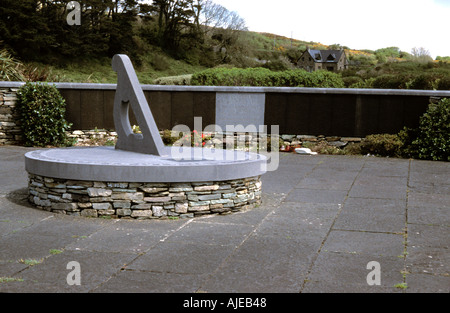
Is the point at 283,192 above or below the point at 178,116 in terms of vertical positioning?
below

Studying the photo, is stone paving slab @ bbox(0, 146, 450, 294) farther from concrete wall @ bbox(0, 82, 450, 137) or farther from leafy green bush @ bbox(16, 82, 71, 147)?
leafy green bush @ bbox(16, 82, 71, 147)

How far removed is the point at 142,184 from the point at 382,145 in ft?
24.6

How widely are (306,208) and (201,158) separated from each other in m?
1.65

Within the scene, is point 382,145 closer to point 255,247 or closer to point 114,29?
Answer: point 255,247

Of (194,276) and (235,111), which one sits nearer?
(194,276)

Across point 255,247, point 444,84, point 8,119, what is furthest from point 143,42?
point 255,247

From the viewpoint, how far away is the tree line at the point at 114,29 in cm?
2644

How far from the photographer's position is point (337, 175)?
392 inches

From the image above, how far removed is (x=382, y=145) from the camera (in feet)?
40.7

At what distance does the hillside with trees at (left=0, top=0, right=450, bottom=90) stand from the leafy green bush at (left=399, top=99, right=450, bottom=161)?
18.3 feet

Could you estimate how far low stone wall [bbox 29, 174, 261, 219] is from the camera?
6.62 metres

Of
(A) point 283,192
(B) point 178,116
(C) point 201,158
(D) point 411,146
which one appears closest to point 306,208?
(A) point 283,192

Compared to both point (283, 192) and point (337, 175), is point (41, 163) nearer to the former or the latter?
point (283, 192)

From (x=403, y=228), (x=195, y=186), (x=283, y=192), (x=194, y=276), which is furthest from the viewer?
(x=283, y=192)
